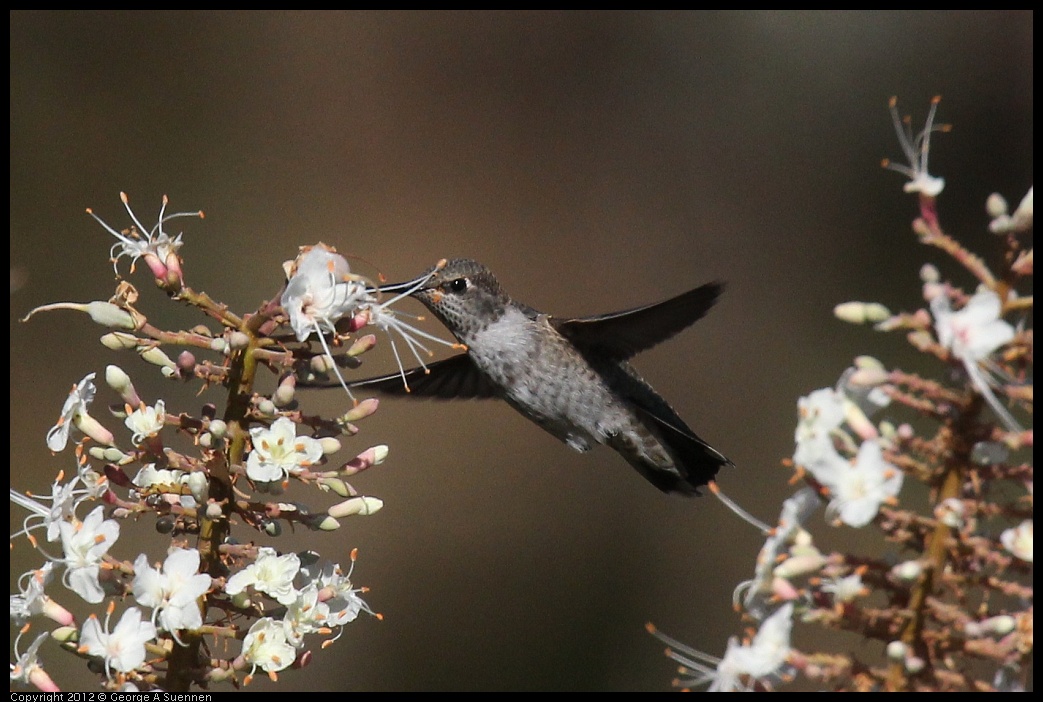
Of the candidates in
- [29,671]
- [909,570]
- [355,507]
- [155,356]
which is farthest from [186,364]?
[909,570]

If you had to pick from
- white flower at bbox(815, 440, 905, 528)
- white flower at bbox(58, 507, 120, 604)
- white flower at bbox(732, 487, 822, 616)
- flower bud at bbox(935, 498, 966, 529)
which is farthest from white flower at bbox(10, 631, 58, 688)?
flower bud at bbox(935, 498, 966, 529)

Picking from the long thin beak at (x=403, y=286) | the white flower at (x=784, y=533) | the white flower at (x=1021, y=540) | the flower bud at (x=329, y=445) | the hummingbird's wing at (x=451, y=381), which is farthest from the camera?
the hummingbird's wing at (x=451, y=381)

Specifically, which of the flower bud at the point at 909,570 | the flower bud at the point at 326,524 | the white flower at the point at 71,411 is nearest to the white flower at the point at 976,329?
the flower bud at the point at 909,570

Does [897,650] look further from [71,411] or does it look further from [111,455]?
[71,411]

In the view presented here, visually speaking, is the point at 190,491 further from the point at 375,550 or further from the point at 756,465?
the point at 756,465

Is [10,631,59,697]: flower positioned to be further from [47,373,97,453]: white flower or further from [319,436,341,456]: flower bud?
[319,436,341,456]: flower bud

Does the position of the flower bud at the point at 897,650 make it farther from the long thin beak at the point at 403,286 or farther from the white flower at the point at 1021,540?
the long thin beak at the point at 403,286

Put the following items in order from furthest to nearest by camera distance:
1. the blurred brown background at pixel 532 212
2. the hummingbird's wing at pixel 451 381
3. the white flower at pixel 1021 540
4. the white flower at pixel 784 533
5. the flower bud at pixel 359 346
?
the blurred brown background at pixel 532 212 < the hummingbird's wing at pixel 451 381 < the flower bud at pixel 359 346 < the white flower at pixel 784 533 < the white flower at pixel 1021 540

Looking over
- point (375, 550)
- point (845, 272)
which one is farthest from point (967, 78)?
point (375, 550)
